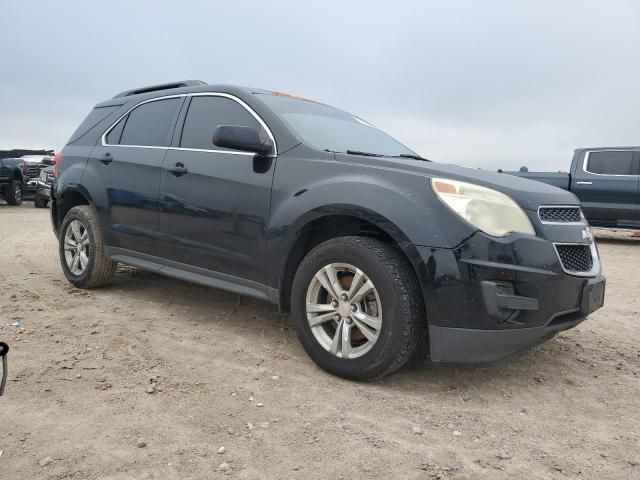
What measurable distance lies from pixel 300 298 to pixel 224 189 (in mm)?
953

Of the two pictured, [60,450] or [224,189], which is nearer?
[60,450]

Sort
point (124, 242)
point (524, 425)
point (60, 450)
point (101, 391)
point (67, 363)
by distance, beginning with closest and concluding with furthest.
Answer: point (60, 450)
point (524, 425)
point (101, 391)
point (67, 363)
point (124, 242)

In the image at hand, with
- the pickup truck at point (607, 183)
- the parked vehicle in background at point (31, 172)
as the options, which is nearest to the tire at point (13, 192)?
the parked vehicle in background at point (31, 172)

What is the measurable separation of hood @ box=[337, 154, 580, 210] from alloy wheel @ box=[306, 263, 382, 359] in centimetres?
63

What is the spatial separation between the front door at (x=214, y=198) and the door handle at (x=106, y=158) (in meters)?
0.79

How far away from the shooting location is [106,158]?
4.40m

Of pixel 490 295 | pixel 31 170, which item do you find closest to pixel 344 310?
pixel 490 295

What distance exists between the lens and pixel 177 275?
3.79m

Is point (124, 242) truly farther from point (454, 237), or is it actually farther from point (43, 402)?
point (454, 237)

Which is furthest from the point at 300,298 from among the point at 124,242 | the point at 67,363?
the point at 124,242

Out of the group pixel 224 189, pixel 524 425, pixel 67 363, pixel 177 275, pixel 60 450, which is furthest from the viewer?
pixel 177 275

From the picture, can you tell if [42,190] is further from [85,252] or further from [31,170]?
[85,252]

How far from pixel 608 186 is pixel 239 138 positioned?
8614 millimetres

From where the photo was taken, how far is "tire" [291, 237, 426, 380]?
263cm
